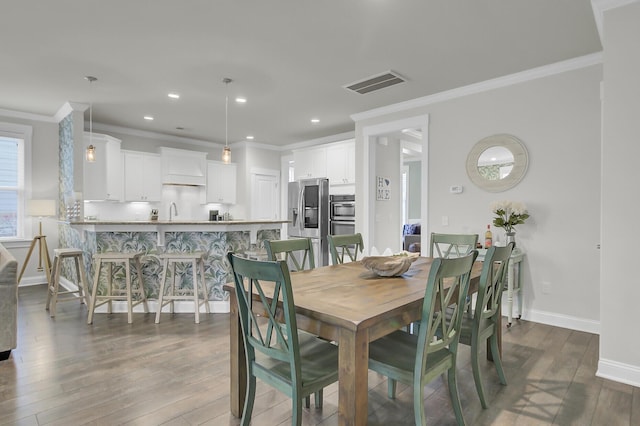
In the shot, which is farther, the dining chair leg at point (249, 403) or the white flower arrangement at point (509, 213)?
the white flower arrangement at point (509, 213)

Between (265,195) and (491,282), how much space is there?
6.03 metres

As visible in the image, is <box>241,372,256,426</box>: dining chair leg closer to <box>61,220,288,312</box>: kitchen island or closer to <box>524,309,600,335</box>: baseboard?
<box>61,220,288,312</box>: kitchen island

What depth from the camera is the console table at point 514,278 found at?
3.54 metres

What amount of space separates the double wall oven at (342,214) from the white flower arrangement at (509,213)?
2.44 meters

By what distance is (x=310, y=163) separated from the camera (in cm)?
665

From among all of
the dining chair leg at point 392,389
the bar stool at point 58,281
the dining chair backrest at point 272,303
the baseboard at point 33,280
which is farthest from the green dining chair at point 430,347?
the baseboard at point 33,280

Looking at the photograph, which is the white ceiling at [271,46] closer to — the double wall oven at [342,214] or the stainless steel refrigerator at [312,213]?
the double wall oven at [342,214]

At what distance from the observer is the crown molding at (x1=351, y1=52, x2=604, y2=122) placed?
133 inches

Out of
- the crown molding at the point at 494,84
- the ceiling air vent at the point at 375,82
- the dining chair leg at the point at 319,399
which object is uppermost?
the ceiling air vent at the point at 375,82

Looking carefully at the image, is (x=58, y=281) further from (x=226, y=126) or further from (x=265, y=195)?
(x=265, y=195)

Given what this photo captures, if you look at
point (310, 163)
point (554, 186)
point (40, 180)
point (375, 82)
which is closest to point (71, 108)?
point (40, 180)

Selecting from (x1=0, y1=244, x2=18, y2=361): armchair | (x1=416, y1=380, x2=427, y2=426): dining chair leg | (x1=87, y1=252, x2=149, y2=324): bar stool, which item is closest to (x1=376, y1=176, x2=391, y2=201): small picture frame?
(x1=87, y1=252, x2=149, y2=324): bar stool

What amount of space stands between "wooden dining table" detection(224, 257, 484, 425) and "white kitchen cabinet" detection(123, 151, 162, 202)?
5100 mm

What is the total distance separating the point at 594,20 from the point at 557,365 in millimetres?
2638
